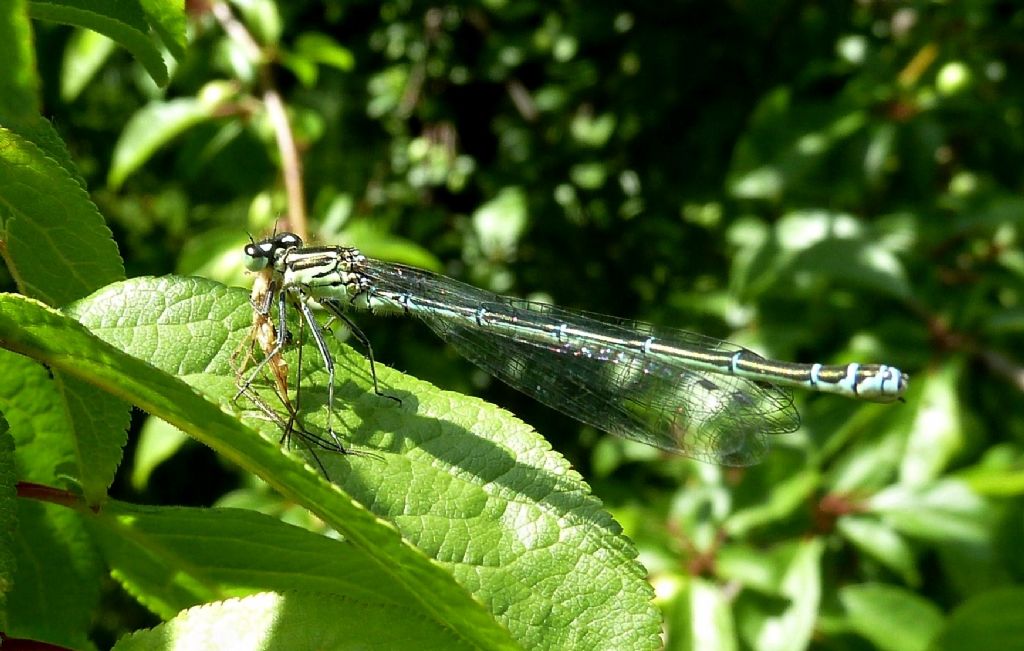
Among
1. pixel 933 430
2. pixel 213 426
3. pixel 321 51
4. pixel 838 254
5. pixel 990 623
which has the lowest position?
pixel 213 426

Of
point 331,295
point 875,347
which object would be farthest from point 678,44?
point 331,295

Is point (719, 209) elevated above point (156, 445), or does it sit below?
above

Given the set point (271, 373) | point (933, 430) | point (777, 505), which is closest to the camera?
point (271, 373)

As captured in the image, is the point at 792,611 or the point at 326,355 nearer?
the point at 326,355

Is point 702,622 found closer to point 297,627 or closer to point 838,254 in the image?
point 838,254

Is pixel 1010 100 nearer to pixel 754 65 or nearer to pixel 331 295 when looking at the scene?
pixel 754 65

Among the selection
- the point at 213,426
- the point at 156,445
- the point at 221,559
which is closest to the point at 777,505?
the point at 156,445

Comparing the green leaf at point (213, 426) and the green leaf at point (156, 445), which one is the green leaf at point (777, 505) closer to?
the green leaf at point (156, 445)

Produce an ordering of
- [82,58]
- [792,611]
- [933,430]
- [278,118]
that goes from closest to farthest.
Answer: [792,611], [933,430], [278,118], [82,58]
